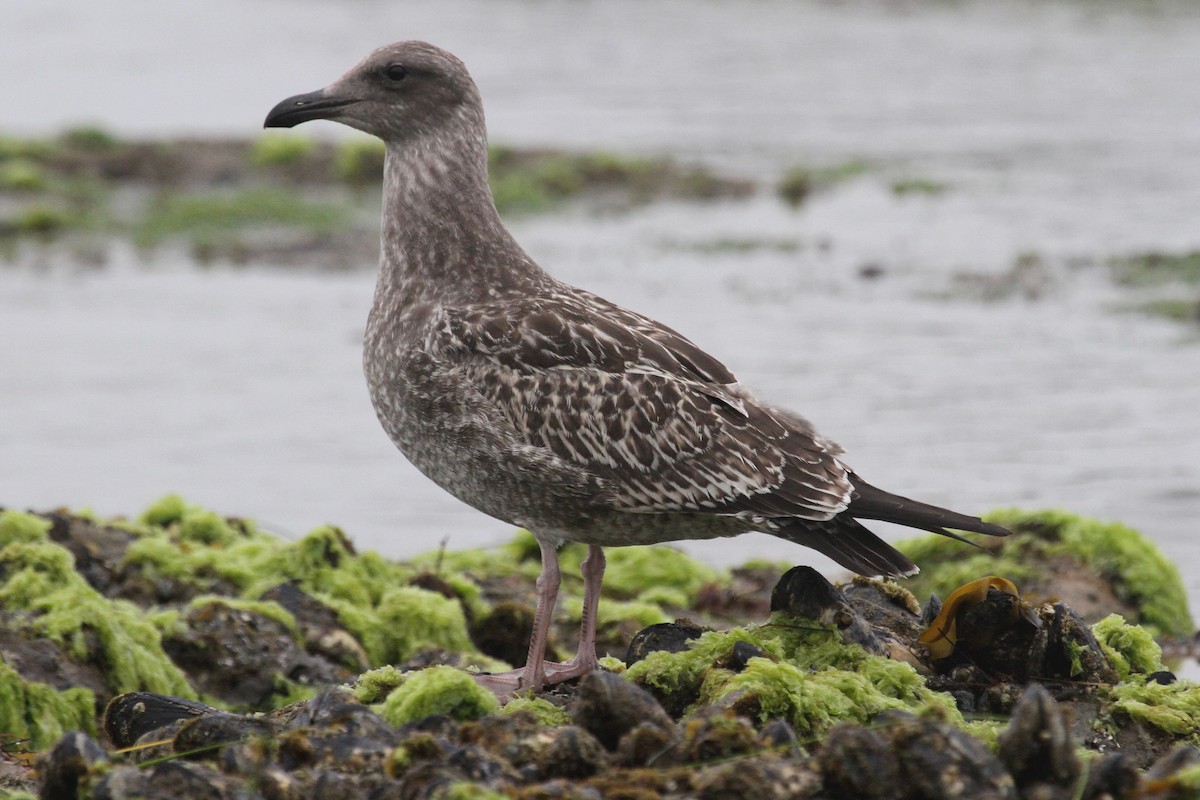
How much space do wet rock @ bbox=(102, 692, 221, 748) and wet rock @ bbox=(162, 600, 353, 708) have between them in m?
2.08

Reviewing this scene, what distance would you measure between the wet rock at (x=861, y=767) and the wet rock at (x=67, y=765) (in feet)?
6.86

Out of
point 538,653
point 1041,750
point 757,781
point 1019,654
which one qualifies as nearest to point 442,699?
point 538,653

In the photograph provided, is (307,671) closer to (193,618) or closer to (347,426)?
(193,618)

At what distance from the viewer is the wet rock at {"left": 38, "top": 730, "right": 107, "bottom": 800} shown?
16.5 ft

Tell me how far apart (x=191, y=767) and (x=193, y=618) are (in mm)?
3571

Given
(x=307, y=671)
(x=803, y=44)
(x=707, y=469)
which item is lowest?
(x=307, y=671)

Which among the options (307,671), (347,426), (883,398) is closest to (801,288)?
(883,398)

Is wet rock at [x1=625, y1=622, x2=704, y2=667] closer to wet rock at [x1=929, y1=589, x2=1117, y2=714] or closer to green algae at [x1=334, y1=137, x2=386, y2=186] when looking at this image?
wet rock at [x1=929, y1=589, x2=1117, y2=714]

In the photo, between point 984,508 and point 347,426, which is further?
point 347,426

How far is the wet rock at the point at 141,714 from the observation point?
5.90m

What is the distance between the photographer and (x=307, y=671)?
830 cm

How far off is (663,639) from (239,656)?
266cm

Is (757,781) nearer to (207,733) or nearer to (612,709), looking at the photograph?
(612,709)

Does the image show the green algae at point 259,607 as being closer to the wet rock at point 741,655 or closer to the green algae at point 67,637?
the green algae at point 67,637
